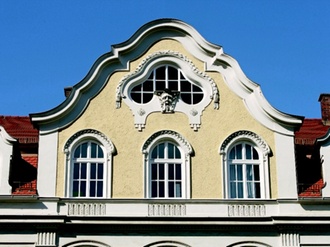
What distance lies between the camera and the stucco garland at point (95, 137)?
2694 cm

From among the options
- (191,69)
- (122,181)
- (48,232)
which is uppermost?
(191,69)

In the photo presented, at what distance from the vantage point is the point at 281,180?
27016mm

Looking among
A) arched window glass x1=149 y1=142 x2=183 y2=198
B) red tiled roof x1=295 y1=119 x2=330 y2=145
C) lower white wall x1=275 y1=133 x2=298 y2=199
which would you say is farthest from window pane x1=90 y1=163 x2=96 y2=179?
red tiled roof x1=295 y1=119 x2=330 y2=145

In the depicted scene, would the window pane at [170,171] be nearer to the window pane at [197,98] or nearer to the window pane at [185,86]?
the window pane at [197,98]

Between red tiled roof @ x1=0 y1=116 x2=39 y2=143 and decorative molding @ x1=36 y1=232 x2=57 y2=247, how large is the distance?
4725 mm

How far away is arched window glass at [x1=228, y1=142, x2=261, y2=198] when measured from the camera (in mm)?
26922

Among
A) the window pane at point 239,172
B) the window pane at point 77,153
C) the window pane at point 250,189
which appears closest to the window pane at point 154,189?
the window pane at point 77,153

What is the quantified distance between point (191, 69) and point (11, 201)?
7.98 metres

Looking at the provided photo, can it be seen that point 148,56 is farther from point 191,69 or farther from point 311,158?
point 311,158

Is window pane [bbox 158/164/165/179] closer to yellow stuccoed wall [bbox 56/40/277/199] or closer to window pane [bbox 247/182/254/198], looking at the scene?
yellow stuccoed wall [bbox 56/40/277/199]

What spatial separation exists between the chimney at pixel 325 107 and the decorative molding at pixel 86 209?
12507 millimetres

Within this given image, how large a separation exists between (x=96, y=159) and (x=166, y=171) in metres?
2.46

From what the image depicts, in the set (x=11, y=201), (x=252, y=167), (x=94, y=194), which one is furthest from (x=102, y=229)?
(x=252, y=167)

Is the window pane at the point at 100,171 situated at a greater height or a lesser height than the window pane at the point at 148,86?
lesser
